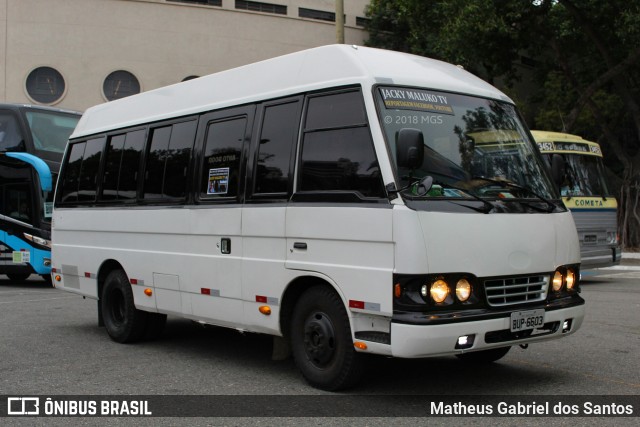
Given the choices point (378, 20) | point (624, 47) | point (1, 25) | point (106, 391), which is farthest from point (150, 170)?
point (378, 20)

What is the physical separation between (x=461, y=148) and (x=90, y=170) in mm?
5487

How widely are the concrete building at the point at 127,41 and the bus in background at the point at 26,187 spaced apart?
23.1m

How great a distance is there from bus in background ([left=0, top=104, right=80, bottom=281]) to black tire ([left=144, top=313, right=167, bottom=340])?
825 cm

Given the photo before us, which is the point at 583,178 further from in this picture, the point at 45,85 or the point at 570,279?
the point at 45,85

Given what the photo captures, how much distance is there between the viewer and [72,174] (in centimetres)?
1046

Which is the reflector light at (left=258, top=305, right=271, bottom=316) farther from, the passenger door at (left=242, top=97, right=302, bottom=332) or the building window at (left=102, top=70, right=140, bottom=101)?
the building window at (left=102, top=70, right=140, bottom=101)

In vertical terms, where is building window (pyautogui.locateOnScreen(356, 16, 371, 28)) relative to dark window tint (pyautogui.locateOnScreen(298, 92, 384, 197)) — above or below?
above

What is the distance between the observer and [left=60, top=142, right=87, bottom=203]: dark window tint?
10.3 metres

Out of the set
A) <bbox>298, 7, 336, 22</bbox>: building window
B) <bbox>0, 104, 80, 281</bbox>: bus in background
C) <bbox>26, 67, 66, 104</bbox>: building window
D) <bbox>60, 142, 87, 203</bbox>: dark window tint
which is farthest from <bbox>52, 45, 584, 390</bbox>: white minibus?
<bbox>298, 7, 336, 22</bbox>: building window

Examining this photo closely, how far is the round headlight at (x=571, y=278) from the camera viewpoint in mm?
6566

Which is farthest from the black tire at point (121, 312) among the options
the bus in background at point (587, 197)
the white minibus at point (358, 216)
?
the bus in background at point (587, 197)

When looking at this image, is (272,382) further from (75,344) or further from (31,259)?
(31,259)

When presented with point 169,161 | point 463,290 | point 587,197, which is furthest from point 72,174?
point 587,197

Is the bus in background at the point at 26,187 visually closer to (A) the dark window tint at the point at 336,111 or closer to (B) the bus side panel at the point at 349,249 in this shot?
(A) the dark window tint at the point at 336,111
